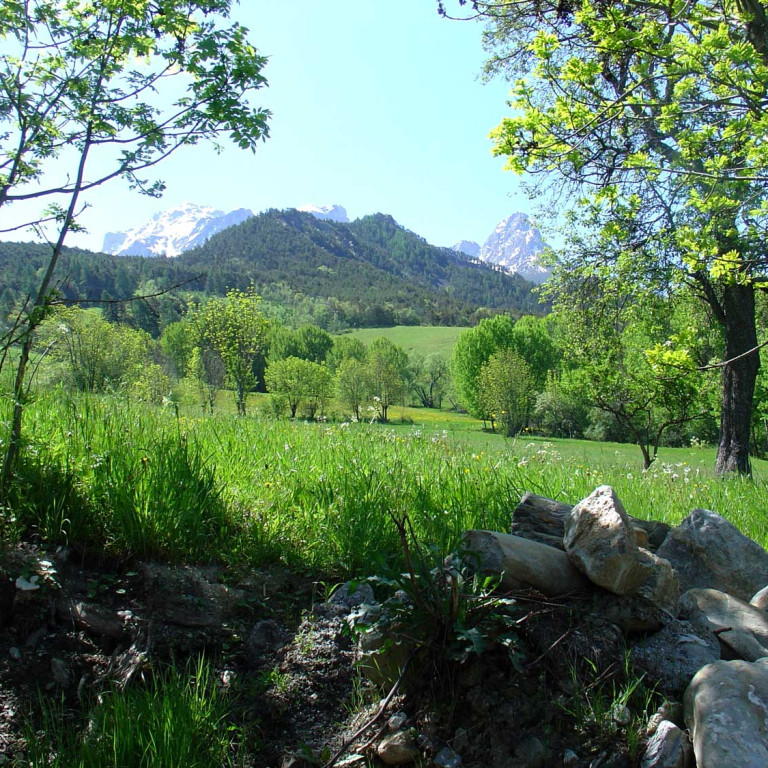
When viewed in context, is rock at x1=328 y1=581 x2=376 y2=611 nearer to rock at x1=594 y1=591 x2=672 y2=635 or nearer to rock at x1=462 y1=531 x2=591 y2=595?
rock at x1=462 y1=531 x2=591 y2=595

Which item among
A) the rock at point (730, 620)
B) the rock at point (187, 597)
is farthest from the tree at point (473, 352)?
the rock at point (187, 597)

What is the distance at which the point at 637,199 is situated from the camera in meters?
8.91

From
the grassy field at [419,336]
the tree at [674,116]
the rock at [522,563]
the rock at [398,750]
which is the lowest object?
the rock at [398,750]

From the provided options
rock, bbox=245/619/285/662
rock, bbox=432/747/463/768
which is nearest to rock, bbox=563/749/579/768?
rock, bbox=432/747/463/768

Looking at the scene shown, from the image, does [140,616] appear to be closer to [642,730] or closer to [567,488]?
[642,730]

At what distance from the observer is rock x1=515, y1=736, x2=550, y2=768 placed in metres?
2.24

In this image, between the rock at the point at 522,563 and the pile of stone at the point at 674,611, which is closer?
the pile of stone at the point at 674,611

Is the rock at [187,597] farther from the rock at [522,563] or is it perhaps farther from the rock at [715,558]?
the rock at [715,558]

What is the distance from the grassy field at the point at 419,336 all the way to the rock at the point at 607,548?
11347 centimetres

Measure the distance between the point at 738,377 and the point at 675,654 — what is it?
10.8 meters

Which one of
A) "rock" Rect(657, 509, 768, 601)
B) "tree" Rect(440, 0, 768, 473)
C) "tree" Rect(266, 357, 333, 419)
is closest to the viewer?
"rock" Rect(657, 509, 768, 601)

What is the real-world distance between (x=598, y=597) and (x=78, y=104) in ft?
14.5

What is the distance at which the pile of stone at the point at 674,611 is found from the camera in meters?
2.18

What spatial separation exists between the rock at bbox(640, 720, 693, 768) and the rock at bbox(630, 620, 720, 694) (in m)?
0.23
